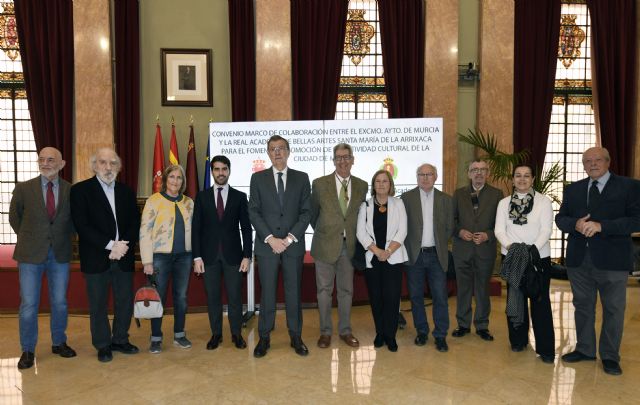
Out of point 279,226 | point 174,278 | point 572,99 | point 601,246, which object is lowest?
point 174,278

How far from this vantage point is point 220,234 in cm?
364

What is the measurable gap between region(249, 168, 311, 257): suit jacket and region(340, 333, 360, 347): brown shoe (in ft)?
2.65

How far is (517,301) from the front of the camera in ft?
11.5

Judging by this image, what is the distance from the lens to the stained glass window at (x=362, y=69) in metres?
6.96

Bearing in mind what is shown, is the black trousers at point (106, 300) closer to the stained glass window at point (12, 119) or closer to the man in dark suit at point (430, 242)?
the man in dark suit at point (430, 242)

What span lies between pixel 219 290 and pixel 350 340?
1.12 meters

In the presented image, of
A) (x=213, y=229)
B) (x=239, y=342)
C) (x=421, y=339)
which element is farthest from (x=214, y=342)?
(x=421, y=339)

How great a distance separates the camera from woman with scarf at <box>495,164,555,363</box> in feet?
11.2

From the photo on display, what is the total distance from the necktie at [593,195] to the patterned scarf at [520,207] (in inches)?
14.6

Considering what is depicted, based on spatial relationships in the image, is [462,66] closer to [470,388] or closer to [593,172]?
[593,172]

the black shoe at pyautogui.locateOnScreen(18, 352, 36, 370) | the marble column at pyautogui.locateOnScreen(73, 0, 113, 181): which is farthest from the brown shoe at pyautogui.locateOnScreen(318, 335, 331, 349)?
the marble column at pyautogui.locateOnScreen(73, 0, 113, 181)

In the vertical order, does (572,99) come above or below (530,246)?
above

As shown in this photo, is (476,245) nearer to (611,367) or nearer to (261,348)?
(611,367)

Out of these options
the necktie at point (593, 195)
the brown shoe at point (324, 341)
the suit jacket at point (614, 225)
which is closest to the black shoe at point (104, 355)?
the brown shoe at point (324, 341)
